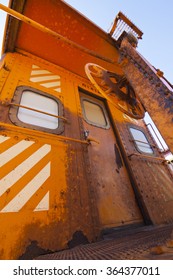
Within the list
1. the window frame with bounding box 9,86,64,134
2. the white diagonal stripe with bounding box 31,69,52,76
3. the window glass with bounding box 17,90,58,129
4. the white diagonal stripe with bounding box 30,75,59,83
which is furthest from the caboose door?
the white diagonal stripe with bounding box 31,69,52,76

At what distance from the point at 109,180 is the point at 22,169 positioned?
1418 millimetres

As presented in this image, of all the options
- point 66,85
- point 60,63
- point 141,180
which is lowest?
point 141,180

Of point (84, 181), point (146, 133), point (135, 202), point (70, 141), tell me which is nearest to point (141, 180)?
point (135, 202)

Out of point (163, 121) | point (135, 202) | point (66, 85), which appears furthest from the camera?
point (66, 85)

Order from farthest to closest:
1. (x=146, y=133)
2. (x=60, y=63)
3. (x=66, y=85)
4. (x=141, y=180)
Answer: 1. (x=146, y=133)
2. (x=60, y=63)
3. (x=66, y=85)
4. (x=141, y=180)

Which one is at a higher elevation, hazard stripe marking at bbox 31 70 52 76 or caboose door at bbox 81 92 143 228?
hazard stripe marking at bbox 31 70 52 76

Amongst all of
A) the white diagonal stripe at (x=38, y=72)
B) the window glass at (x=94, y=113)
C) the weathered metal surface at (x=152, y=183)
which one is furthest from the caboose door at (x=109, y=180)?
the white diagonal stripe at (x=38, y=72)

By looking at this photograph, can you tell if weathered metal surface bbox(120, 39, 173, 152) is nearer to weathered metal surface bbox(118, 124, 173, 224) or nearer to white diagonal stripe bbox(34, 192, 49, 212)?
white diagonal stripe bbox(34, 192, 49, 212)

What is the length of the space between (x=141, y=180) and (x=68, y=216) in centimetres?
163

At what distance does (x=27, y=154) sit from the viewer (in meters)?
1.59

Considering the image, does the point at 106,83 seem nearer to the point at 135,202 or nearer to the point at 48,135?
the point at 48,135

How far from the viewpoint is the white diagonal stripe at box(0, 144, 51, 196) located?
1323mm

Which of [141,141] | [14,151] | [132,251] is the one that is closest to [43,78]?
[14,151]

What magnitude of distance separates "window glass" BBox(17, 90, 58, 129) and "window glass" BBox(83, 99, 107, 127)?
0.89 metres
